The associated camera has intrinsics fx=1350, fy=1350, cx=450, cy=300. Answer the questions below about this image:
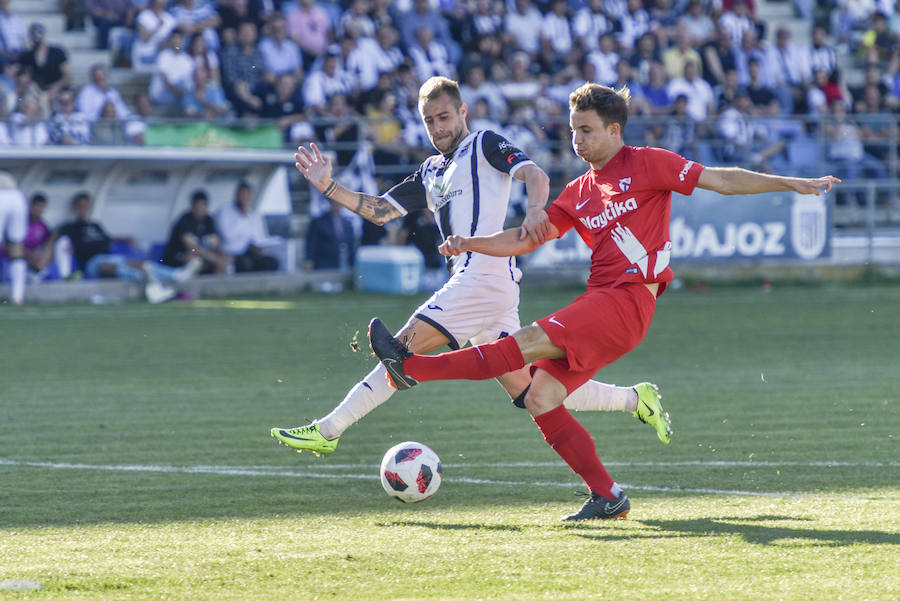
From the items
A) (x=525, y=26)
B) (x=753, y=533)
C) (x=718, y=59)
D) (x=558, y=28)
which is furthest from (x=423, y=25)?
(x=753, y=533)

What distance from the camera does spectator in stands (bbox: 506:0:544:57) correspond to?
814 inches

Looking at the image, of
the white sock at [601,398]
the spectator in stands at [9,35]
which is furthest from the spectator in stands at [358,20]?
the white sock at [601,398]

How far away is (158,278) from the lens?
54.2 feet

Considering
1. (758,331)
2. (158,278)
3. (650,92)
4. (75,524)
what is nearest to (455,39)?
(650,92)

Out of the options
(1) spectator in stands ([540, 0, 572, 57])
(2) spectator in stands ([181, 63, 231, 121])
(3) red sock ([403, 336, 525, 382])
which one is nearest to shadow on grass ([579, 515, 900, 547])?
(3) red sock ([403, 336, 525, 382])

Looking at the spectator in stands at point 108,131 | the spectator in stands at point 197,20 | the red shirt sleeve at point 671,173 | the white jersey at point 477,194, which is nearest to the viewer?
the red shirt sleeve at point 671,173

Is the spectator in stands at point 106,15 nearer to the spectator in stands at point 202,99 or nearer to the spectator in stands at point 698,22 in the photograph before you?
the spectator in stands at point 202,99

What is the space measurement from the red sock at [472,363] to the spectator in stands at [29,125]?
11.5 metres

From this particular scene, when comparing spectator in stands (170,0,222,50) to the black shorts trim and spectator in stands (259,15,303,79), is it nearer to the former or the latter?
spectator in stands (259,15,303,79)

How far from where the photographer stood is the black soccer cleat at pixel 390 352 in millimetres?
5629

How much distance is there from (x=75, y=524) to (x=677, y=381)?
18.2 ft

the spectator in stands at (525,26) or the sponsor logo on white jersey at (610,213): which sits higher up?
the spectator in stands at (525,26)

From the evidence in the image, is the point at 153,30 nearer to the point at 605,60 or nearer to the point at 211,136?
the point at 211,136

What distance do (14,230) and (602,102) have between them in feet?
36.9
